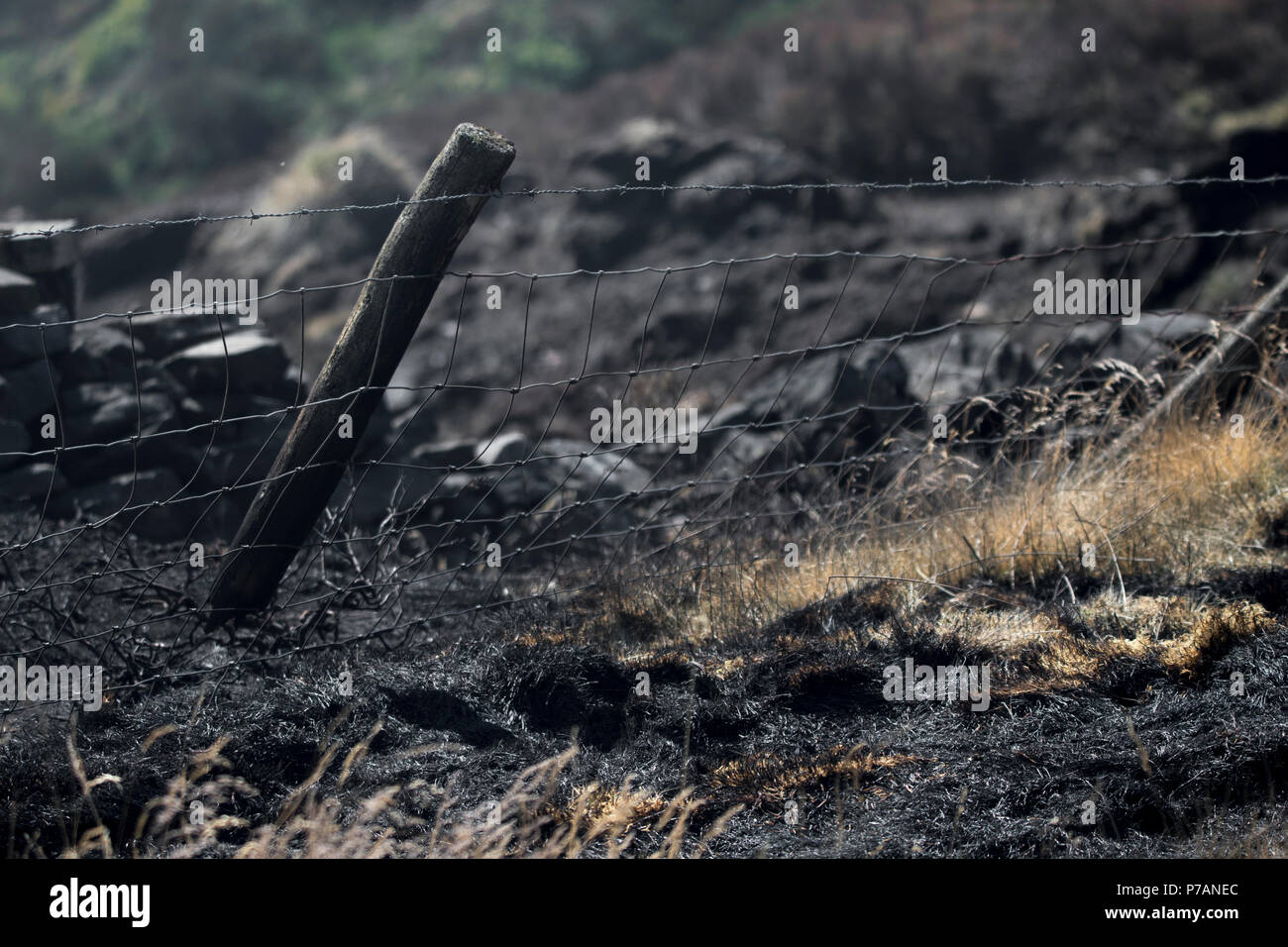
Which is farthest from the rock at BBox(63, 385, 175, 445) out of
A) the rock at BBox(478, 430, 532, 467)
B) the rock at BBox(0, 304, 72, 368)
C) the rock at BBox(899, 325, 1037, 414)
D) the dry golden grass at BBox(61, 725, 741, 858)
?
the rock at BBox(899, 325, 1037, 414)

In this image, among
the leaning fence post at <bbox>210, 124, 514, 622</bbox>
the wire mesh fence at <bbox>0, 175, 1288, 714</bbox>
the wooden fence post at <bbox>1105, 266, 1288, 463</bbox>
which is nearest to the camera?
the leaning fence post at <bbox>210, 124, 514, 622</bbox>

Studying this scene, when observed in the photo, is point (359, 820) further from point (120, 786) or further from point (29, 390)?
point (29, 390)

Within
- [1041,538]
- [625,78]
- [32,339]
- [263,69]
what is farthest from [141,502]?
[263,69]

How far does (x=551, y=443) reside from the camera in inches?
291

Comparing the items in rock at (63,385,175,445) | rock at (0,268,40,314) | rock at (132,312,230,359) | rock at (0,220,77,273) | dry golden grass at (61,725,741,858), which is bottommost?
dry golden grass at (61,725,741,858)

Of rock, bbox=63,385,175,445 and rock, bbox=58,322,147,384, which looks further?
rock, bbox=58,322,147,384

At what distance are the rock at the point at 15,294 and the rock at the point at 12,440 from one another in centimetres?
57

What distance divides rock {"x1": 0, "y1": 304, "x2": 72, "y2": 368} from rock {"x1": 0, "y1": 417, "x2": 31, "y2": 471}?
1.08 ft

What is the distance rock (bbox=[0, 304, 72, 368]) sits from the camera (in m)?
5.47

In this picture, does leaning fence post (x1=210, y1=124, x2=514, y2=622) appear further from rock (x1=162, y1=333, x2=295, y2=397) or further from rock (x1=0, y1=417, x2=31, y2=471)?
rock (x1=162, y1=333, x2=295, y2=397)

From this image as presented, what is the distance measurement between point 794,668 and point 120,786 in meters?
2.03

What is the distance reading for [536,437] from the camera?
25.7 feet
